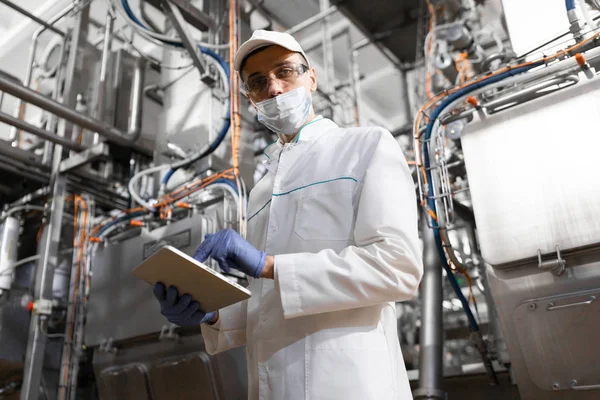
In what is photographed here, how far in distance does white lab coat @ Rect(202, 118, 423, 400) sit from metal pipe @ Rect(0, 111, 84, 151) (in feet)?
8.76

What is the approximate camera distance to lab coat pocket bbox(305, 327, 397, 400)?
117 centimetres

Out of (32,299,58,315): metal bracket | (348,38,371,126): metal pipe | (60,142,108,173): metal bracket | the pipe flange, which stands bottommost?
the pipe flange

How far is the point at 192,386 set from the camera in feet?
8.85

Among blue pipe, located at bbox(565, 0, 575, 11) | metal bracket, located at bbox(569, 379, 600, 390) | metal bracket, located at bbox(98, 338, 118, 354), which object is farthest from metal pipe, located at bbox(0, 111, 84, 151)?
metal bracket, located at bbox(569, 379, 600, 390)

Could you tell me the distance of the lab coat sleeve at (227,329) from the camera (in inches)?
60.7

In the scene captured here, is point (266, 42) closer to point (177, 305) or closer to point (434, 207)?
point (177, 305)

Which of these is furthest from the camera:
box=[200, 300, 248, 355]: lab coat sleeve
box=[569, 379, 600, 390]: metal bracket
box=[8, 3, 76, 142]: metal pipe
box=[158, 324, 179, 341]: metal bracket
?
Result: box=[8, 3, 76, 142]: metal pipe

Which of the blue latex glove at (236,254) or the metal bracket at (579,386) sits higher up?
the blue latex glove at (236,254)

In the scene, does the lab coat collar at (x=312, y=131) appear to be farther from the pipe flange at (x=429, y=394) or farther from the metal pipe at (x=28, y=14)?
the metal pipe at (x=28, y=14)

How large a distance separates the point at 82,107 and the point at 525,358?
381cm

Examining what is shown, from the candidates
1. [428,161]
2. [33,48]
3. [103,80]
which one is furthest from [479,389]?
[33,48]

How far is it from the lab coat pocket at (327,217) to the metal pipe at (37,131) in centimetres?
281

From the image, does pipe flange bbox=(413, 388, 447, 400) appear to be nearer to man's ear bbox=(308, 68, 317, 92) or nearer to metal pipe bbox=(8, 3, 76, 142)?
man's ear bbox=(308, 68, 317, 92)

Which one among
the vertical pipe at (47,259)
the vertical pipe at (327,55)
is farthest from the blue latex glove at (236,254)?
the vertical pipe at (327,55)
